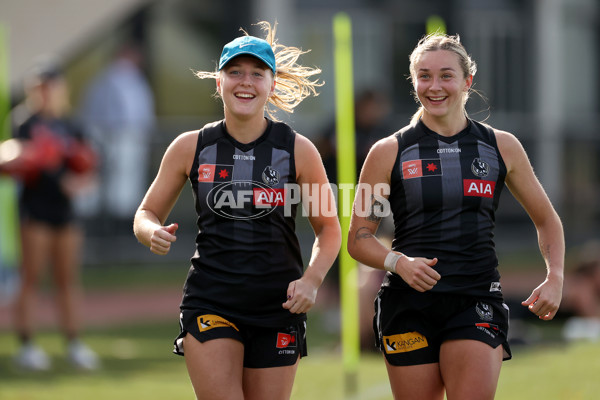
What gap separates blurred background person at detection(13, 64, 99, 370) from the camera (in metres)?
9.38

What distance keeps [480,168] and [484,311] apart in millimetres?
634

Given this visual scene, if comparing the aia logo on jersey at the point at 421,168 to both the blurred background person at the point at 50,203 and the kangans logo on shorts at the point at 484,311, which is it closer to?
the kangans logo on shorts at the point at 484,311

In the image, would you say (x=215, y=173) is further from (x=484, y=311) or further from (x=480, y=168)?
(x=484, y=311)

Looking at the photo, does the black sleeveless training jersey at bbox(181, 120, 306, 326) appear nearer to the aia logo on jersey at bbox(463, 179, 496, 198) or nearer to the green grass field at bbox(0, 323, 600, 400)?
the aia logo on jersey at bbox(463, 179, 496, 198)

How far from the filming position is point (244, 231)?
4.69 meters

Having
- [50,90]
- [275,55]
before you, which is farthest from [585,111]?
[275,55]

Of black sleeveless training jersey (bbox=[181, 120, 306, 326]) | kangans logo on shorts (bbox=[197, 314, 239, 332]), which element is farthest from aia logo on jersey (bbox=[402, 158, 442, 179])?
kangans logo on shorts (bbox=[197, 314, 239, 332])

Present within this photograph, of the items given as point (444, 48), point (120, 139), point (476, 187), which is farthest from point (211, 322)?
point (120, 139)

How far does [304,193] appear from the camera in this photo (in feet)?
15.7

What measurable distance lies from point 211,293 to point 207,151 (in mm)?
641

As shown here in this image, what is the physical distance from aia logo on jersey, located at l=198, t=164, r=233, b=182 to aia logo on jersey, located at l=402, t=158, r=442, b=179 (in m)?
0.78

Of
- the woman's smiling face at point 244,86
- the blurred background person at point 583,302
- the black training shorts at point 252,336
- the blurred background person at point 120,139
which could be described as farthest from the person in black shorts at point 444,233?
the blurred background person at point 120,139

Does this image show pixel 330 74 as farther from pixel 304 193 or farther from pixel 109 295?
pixel 304 193

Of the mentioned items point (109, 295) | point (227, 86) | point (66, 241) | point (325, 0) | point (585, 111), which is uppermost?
point (325, 0)
